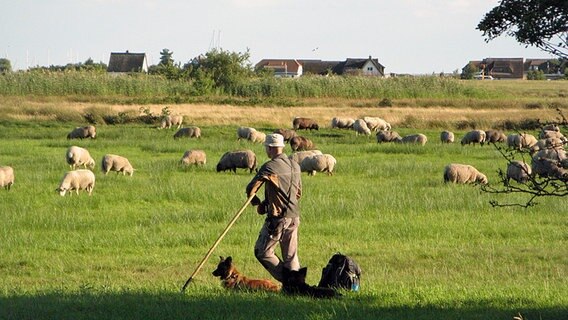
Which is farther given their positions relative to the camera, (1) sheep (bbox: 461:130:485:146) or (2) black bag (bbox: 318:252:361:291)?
(1) sheep (bbox: 461:130:485:146)

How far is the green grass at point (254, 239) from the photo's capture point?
10.7 m

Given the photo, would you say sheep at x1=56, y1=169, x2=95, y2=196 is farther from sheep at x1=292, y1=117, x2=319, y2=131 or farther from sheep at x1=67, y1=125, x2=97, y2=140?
sheep at x1=292, y1=117, x2=319, y2=131

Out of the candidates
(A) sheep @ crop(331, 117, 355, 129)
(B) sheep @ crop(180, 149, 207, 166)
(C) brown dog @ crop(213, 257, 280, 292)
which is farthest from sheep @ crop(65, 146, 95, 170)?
(A) sheep @ crop(331, 117, 355, 129)

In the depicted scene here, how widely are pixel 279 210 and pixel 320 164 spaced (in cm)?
1823

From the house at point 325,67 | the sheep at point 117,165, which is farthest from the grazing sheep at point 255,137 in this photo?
the house at point 325,67

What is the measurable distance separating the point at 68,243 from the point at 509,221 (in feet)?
30.5

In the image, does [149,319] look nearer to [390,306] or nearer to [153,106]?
[390,306]

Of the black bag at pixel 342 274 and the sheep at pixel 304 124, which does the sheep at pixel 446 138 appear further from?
the black bag at pixel 342 274

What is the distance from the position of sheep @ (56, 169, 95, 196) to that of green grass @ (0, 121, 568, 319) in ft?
1.18

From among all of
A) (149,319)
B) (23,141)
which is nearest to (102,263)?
(149,319)

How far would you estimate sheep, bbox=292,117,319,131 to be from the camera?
1911 inches

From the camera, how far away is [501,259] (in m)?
16.2

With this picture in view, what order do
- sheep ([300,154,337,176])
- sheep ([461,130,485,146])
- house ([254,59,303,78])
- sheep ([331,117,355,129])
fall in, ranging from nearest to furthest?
1. sheep ([300,154,337,176])
2. sheep ([461,130,485,146])
3. sheep ([331,117,355,129])
4. house ([254,59,303,78])

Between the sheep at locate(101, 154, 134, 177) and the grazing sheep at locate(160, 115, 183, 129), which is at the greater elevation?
the sheep at locate(101, 154, 134, 177)
